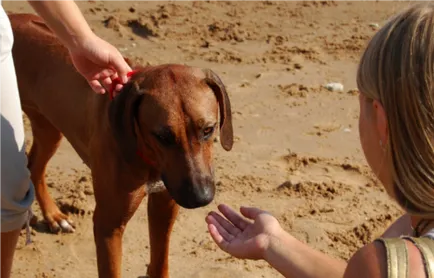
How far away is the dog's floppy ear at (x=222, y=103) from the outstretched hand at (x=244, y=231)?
102 centimetres

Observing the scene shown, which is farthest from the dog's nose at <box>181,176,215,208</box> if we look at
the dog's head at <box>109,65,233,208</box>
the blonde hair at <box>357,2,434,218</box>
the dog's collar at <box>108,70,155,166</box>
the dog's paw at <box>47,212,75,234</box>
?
the dog's paw at <box>47,212,75,234</box>

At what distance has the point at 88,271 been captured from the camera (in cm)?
443

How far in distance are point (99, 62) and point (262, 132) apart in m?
2.48

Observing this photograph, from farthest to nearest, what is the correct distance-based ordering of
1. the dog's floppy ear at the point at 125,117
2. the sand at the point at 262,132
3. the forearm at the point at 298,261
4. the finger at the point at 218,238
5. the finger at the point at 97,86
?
the sand at the point at 262,132, the finger at the point at 97,86, the dog's floppy ear at the point at 125,117, the finger at the point at 218,238, the forearm at the point at 298,261

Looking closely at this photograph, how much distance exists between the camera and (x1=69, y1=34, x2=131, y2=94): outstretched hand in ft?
11.4

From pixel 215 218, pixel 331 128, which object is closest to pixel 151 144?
pixel 215 218

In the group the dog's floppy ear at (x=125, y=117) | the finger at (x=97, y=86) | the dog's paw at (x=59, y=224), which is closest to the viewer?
the dog's floppy ear at (x=125, y=117)

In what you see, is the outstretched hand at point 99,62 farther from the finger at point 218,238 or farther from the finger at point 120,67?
the finger at point 218,238

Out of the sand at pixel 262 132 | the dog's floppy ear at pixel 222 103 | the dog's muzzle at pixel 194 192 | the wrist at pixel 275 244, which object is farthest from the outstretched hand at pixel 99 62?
the wrist at pixel 275 244

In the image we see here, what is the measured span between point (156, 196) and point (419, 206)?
6.86 ft

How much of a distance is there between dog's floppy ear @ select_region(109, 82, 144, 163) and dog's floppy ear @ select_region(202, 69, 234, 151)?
332 mm

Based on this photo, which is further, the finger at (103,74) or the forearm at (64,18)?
the finger at (103,74)

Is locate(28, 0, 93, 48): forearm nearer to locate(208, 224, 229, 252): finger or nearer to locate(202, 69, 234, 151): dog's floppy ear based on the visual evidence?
locate(202, 69, 234, 151): dog's floppy ear

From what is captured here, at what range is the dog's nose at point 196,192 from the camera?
3.40 m
